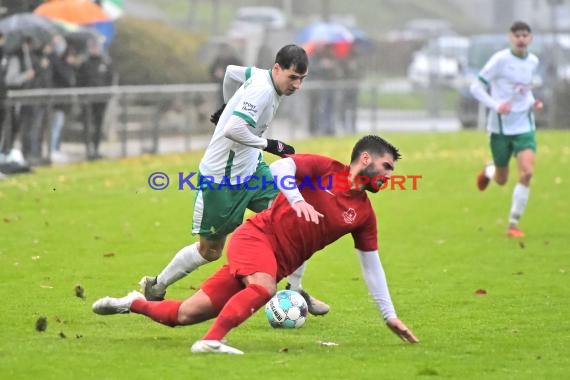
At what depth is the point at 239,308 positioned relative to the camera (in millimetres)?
8023

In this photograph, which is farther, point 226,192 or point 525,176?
point 525,176

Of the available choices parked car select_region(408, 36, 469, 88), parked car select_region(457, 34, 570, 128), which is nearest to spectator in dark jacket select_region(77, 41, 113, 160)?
parked car select_region(457, 34, 570, 128)

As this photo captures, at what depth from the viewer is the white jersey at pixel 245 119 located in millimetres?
9367

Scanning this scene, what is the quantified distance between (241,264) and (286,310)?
1240 millimetres

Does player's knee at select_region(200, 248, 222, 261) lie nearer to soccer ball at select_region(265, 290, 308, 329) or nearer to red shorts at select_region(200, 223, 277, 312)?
soccer ball at select_region(265, 290, 308, 329)

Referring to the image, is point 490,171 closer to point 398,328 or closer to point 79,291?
point 79,291

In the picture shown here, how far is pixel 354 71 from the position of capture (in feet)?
110

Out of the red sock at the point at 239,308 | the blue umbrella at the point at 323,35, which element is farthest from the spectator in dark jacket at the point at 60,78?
the red sock at the point at 239,308

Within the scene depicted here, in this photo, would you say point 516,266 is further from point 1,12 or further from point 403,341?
point 1,12

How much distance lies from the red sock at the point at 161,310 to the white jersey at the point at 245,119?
4.81 feet

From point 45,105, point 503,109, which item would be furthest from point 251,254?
point 45,105

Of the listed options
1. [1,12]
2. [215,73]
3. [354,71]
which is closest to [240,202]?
[1,12]

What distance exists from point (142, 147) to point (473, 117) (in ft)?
39.4

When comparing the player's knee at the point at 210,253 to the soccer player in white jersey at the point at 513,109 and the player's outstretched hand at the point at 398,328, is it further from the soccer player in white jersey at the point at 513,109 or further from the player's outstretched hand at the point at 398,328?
the soccer player in white jersey at the point at 513,109
